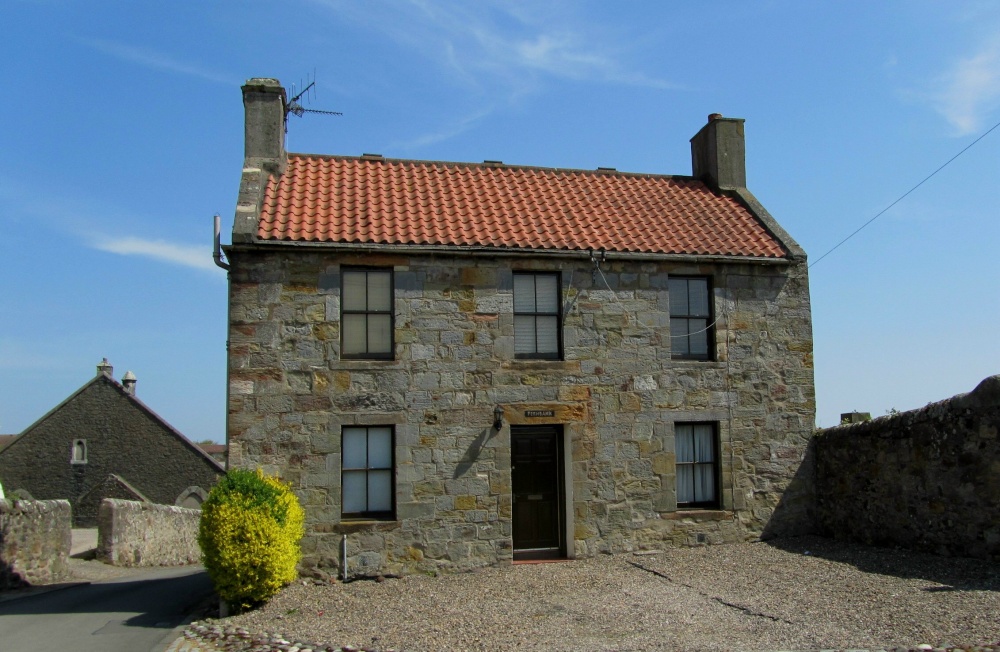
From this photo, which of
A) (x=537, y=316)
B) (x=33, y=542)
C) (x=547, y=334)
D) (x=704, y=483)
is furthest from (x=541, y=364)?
(x=33, y=542)

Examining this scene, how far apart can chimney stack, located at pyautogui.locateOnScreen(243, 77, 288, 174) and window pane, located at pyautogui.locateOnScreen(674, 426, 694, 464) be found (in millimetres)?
8288

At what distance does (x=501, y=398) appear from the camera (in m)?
13.4

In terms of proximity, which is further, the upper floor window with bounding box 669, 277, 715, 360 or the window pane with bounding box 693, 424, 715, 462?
the upper floor window with bounding box 669, 277, 715, 360

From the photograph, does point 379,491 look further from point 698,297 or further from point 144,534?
point 144,534

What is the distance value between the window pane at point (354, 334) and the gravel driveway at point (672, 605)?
11.5 ft

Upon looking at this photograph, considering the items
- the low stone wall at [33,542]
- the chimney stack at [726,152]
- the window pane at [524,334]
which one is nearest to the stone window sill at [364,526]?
the window pane at [524,334]

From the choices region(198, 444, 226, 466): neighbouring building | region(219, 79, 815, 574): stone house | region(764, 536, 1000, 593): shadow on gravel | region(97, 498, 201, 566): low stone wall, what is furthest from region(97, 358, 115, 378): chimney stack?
region(764, 536, 1000, 593): shadow on gravel

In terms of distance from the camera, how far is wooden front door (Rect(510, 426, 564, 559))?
1355 cm

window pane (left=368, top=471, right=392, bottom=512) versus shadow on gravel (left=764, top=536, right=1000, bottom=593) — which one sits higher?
window pane (left=368, top=471, right=392, bottom=512)

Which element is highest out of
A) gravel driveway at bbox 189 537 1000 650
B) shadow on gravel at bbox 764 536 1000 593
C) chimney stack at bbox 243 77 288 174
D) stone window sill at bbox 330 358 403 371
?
chimney stack at bbox 243 77 288 174

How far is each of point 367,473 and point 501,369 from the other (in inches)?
103

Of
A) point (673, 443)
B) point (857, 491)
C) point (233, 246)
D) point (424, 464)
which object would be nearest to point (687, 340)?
point (673, 443)

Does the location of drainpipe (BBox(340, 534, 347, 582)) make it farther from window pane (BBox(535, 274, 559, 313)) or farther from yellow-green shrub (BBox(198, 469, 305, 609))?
window pane (BBox(535, 274, 559, 313))

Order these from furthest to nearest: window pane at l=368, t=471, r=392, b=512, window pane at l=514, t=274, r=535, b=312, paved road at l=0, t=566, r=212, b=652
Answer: window pane at l=514, t=274, r=535, b=312 < window pane at l=368, t=471, r=392, b=512 < paved road at l=0, t=566, r=212, b=652
